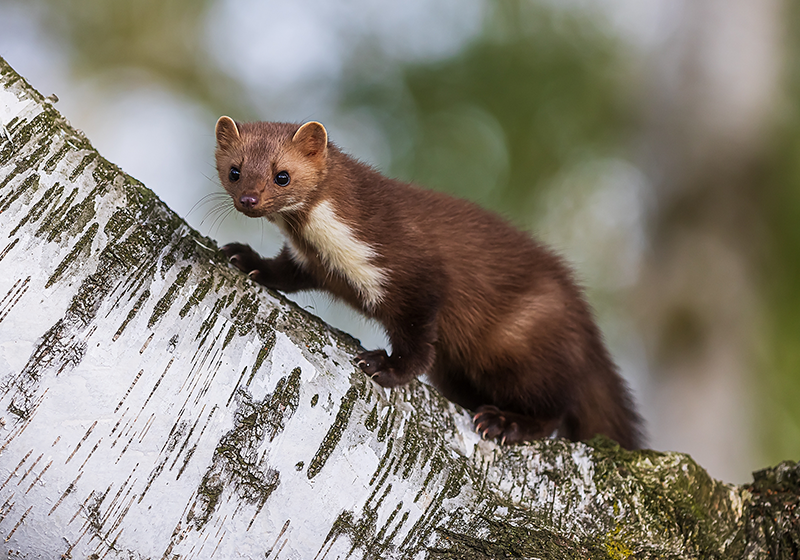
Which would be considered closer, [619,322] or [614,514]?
[614,514]

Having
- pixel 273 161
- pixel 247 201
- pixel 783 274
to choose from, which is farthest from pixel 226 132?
pixel 783 274

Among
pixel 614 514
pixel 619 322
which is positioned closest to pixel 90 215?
pixel 614 514

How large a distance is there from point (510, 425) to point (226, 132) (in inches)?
83.3

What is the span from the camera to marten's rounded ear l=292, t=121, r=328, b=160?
11.5ft

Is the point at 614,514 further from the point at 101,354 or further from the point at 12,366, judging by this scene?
the point at 12,366

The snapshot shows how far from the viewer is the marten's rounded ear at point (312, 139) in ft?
11.5

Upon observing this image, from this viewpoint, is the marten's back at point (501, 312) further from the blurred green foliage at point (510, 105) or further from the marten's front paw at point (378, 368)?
the blurred green foliage at point (510, 105)

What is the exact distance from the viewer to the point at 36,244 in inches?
81.0

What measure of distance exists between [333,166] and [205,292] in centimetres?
147

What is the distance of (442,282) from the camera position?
3.64m

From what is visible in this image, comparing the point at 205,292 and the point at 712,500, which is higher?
the point at 712,500

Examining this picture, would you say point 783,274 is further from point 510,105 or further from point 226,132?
point 226,132

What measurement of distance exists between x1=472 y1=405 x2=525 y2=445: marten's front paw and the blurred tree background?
468 centimetres

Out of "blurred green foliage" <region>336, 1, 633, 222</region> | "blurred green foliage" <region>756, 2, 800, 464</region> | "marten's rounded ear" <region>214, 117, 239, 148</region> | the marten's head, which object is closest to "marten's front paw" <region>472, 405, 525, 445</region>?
the marten's head
